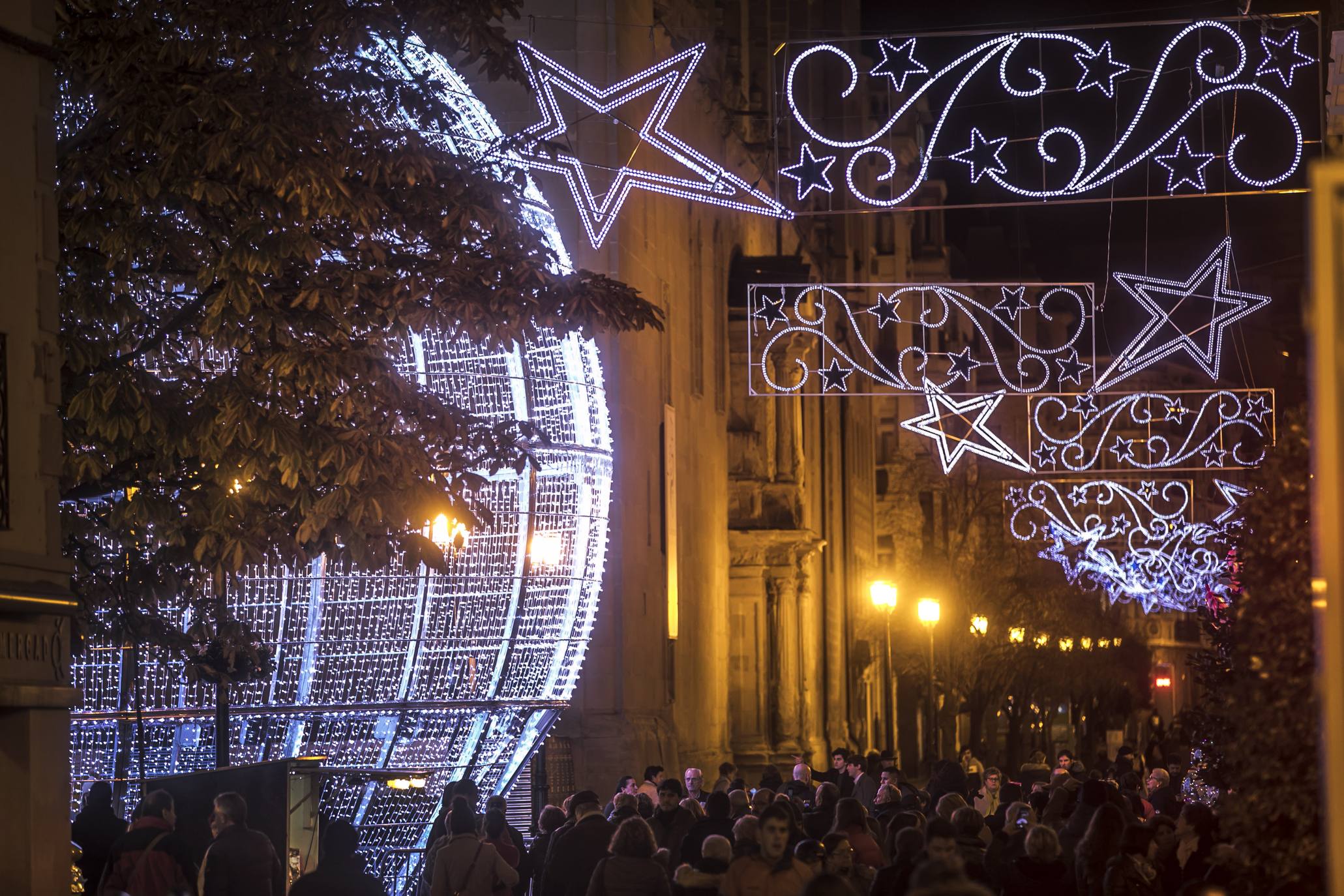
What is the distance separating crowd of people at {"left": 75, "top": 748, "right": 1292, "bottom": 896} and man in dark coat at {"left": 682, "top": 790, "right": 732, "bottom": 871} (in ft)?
0.04

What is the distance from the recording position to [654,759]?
26.9 metres

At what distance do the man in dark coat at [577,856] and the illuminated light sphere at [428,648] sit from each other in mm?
1818

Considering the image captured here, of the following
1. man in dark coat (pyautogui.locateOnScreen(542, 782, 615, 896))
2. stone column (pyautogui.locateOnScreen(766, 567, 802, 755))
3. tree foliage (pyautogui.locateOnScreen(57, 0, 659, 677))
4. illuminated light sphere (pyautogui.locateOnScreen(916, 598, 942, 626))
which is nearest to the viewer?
tree foliage (pyautogui.locateOnScreen(57, 0, 659, 677))

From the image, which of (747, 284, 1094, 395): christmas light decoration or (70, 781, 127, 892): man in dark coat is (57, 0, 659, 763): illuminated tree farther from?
(747, 284, 1094, 395): christmas light decoration

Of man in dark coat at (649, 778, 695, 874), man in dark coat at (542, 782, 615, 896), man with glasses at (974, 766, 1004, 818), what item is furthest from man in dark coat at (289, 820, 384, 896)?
man with glasses at (974, 766, 1004, 818)

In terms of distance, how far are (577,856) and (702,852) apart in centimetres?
87

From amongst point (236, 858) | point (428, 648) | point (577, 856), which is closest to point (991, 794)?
point (428, 648)

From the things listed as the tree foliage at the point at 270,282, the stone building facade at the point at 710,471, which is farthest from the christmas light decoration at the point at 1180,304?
the tree foliage at the point at 270,282

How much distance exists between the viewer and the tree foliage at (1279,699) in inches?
321

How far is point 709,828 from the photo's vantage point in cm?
1422

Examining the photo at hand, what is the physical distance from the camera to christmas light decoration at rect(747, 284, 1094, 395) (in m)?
24.6

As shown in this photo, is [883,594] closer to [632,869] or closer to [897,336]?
[632,869]

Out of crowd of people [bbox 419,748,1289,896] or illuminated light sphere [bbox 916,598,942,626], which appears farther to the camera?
illuminated light sphere [bbox 916,598,942,626]

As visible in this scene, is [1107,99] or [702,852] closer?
[702,852]
